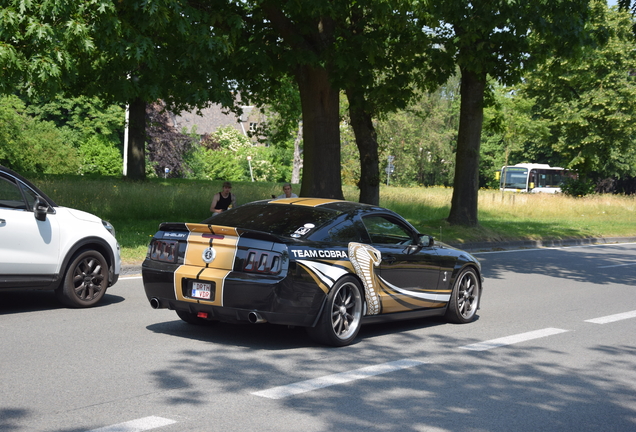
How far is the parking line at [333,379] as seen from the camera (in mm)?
5910

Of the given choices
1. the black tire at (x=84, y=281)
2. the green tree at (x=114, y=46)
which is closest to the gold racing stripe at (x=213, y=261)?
the black tire at (x=84, y=281)

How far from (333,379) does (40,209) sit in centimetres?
450

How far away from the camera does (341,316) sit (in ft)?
25.4

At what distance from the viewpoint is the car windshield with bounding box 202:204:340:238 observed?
773 centimetres

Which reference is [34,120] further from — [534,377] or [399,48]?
[534,377]

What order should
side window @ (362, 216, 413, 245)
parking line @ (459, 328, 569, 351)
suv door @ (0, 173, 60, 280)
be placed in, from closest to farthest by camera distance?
1. parking line @ (459, 328, 569, 351)
2. side window @ (362, 216, 413, 245)
3. suv door @ (0, 173, 60, 280)

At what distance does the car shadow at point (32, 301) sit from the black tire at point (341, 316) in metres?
3.63

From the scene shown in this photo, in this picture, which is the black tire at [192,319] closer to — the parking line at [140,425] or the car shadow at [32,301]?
the car shadow at [32,301]

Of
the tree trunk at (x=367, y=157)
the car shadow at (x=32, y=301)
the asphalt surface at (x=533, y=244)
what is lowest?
the car shadow at (x=32, y=301)

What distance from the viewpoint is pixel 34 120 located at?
54.5 meters

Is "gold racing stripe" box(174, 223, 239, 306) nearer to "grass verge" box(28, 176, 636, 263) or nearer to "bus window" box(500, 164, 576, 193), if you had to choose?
"grass verge" box(28, 176, 636, 263)

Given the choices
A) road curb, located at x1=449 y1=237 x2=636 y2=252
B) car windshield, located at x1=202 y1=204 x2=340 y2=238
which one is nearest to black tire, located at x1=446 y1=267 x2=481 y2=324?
car windshield, located at x1=202 y1=204 x2=340 y2=238

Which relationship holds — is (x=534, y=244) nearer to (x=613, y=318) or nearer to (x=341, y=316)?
(x=613, y=318)

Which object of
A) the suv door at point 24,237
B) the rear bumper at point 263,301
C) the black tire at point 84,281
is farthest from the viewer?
the black tire at point 84,281
